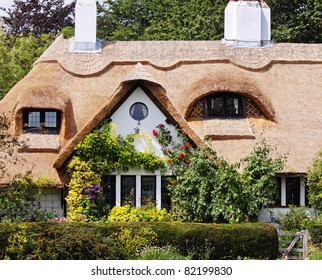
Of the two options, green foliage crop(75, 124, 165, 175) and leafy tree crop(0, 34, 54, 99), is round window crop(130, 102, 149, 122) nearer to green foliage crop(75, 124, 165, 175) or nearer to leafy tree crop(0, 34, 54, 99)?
green foliage crop(75, 124, 165, 175)

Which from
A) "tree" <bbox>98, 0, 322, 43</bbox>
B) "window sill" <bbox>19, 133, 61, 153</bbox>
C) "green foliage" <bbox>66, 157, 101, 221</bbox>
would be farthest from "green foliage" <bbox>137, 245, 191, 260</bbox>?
"tree" <bbox>98, 0, 322, 43</bbox>

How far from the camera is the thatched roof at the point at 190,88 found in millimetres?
29250

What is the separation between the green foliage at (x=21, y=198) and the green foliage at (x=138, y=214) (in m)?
2.29

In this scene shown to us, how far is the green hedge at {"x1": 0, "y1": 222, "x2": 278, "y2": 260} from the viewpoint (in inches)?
862

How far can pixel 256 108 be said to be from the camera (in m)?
31.9

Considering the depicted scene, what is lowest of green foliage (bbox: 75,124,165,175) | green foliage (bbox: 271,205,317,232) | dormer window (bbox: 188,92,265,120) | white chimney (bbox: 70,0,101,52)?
green foliage (bbox: 271,205,317,232)

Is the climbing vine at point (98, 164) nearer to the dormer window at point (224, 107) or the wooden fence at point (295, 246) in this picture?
the dormer window at point (224, 107)

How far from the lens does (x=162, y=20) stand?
50969 millimetres

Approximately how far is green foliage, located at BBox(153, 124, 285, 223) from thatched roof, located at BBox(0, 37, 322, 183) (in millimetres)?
796

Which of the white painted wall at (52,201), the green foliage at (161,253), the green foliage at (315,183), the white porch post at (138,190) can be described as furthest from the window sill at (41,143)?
the green foliage at (315,183)

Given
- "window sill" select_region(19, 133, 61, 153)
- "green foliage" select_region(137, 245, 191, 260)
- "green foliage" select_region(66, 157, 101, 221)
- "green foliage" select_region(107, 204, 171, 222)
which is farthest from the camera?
"window sill" select_region(19, 133, 61, 153)

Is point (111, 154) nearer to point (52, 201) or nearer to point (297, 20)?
point (52, 201)

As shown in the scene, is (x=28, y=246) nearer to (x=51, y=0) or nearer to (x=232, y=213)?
(x=232, y=213)

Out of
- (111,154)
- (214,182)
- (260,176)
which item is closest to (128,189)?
(111,154)
